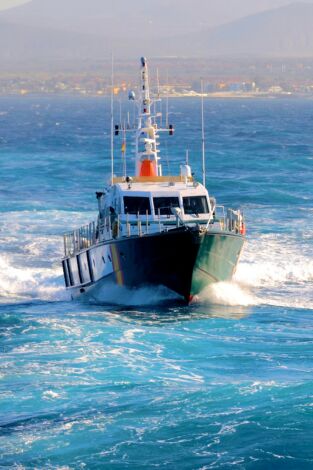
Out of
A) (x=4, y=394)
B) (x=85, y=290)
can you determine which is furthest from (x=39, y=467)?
(x=85, y=290)

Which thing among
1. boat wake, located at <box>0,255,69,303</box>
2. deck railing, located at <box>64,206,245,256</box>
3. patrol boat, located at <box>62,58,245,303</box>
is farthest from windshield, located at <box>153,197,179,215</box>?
boat wake, located at <box>0,255,69,303</box>

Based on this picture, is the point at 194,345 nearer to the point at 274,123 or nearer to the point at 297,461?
the point at 297,461

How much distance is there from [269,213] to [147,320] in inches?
951

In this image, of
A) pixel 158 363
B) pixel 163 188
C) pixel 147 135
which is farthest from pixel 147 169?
pixel 158 363

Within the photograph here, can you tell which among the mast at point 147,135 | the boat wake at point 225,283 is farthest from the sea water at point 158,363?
the mast at point 147,135

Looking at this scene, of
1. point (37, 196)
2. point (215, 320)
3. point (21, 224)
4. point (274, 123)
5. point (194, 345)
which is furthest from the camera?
point (274, 123)

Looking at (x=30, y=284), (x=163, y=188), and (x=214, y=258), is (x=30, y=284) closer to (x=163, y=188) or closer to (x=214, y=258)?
(x=163, y=188)

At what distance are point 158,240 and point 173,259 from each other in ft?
2.48

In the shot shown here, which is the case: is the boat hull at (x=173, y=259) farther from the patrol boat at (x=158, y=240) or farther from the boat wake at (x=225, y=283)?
the boat wake at (x=225, y=283)

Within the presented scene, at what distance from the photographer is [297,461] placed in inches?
886

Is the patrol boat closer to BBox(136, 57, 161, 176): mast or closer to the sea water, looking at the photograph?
BBox(136, 57, 161, 176): mast

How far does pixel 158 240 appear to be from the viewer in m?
34.3

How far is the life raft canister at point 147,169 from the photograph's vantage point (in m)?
39.4

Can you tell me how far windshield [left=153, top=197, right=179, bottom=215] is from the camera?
36188 mm
